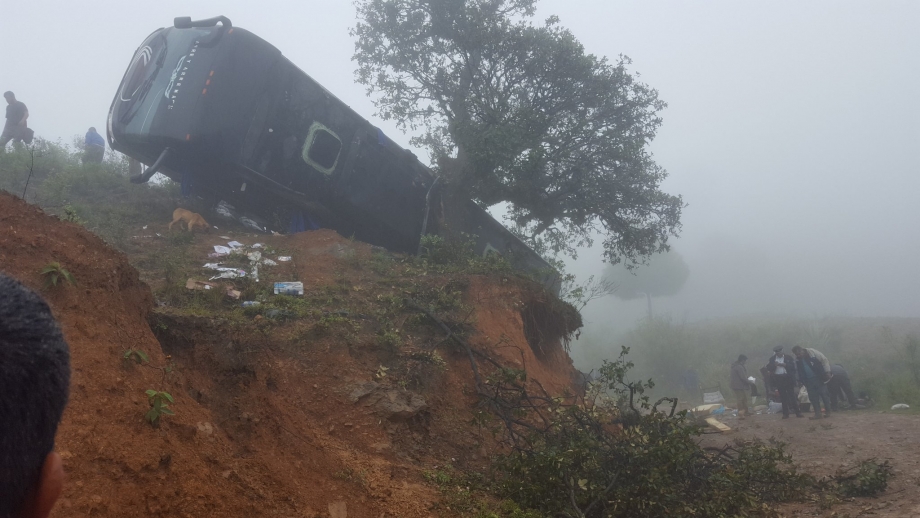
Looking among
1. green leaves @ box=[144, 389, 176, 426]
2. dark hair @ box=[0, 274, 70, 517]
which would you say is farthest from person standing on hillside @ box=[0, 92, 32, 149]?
dark hair @ box=[0, 274, 70, 517]

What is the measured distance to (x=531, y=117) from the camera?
11148 millimetres

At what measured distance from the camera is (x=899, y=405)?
10609 mm

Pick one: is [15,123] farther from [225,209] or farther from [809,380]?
[809,380]

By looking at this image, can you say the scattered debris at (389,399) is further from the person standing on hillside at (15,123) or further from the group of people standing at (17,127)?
the person standing on hillside at (15,123)

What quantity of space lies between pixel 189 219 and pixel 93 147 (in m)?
5.94

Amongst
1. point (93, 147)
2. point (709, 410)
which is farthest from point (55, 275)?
point (709, 410)

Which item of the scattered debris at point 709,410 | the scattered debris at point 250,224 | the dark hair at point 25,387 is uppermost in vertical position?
the scattered debris at point 250,224

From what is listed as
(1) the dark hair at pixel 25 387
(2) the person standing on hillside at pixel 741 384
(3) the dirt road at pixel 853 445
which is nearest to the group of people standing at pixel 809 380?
(3) the dirt road at pixel 853 445

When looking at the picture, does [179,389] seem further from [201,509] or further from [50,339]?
[50,339]

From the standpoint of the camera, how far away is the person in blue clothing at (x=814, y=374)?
10.4 meters

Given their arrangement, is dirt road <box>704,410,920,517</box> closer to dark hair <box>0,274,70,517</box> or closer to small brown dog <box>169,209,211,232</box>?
dark hair <box>0,274,70,517</box>

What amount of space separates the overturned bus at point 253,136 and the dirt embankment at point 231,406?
3.47 m

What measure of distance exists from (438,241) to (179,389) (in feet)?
19.9

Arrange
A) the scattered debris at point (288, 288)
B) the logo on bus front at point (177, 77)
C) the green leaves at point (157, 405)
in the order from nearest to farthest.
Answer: the green leaves at point (157, 405), the scattered debris at point (288, 288), the logo on bus front at point (177, 77)
